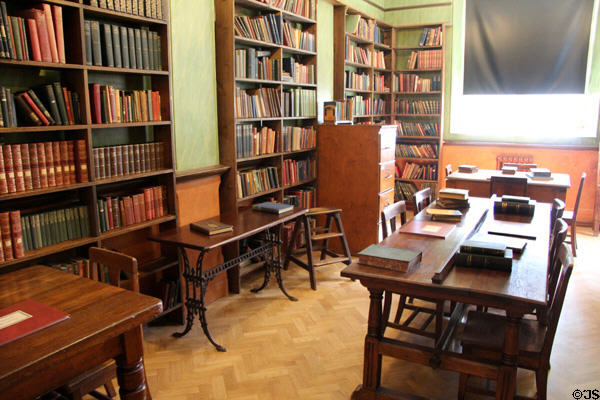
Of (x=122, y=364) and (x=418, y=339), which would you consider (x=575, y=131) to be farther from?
(x=122, y=364)

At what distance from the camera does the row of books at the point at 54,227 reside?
2602mm

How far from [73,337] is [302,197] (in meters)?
3.76

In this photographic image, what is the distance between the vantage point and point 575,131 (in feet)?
22.4

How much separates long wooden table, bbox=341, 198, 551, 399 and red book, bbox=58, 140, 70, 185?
1.69 meters

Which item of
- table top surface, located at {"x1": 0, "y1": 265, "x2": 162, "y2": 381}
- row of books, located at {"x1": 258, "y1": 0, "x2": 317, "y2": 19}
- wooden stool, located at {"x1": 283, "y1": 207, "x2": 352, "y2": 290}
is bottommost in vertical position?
wooden stool, located at {"x1": 283, "y1": 207, "x2": 352, "y2": 290}

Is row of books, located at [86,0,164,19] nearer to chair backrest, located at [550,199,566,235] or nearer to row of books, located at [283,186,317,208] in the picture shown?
row of books, located at [283,186,317,208]

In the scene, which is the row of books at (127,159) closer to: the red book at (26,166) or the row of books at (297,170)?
the red book at (26,166)

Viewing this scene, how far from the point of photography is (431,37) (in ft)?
23.8

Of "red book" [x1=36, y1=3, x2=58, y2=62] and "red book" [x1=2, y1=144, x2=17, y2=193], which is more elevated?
"red book" [x1=36, y1=3, x2=58, y2=62]

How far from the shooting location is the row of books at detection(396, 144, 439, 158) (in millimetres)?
7473

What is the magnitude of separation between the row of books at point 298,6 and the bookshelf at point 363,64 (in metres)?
0.77

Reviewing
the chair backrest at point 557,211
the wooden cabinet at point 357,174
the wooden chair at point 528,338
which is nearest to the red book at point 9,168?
the wooden chair at point 528,338

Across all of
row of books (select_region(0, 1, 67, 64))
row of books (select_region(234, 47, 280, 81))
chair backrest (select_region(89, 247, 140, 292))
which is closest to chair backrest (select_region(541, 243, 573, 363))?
chair backrest (select_region(89, 247, 140, 292))

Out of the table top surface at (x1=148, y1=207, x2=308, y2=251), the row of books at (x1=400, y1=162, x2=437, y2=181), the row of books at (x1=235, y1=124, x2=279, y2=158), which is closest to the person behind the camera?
the table top surface at (x1=148, y1=207, x2=308, y2=251)
